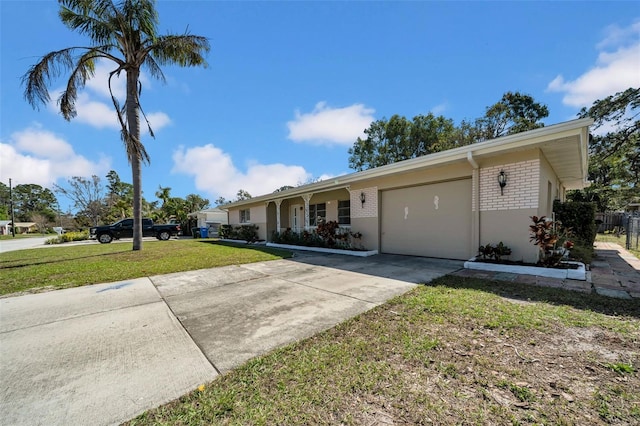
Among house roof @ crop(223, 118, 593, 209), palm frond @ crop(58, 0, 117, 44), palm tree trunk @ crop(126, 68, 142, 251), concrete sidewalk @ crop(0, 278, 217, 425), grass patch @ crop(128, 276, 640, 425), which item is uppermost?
palm frond @ crop(58, 0, 117, 44)

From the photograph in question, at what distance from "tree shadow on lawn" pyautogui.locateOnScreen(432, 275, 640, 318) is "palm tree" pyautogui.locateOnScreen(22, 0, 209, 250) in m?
11.9

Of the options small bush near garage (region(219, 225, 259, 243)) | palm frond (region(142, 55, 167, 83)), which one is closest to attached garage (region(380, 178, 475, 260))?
small bush near garage (region(219, 225, 259, 243))

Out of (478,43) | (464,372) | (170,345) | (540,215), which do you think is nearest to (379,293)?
(464,372)

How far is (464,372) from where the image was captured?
83.6 inches

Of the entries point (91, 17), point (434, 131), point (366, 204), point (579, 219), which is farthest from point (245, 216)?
point (434, 131)

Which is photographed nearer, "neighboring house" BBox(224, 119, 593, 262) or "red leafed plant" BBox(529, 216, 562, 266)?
"red leafed plant" BBox(529, 216, 562, 266)

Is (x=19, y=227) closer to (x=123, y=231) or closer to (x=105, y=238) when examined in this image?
(x=105, y=238)

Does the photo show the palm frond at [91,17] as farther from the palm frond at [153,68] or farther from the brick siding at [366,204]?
the brick siding at [366,204]

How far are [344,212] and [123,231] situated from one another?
653 inches

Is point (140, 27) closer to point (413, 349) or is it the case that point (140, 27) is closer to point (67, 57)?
point (67, 57)

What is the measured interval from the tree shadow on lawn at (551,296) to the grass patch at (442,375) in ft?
0.23

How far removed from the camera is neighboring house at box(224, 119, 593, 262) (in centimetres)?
573

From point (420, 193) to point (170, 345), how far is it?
24.4 feet

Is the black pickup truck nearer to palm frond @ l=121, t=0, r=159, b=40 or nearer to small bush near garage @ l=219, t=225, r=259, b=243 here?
small bush near garage @ l=219, t=225, r=259, b=243
